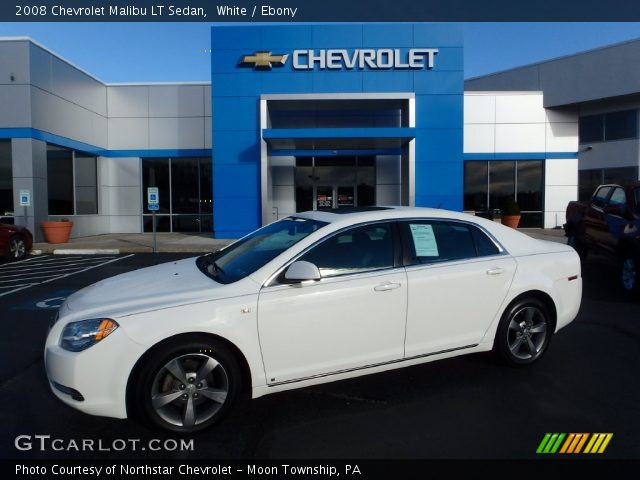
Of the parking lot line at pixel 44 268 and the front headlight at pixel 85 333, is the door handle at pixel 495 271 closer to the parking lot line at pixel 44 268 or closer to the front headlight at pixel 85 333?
the front headlight at pixel 85 333

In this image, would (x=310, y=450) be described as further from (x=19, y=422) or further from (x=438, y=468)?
(x=19, y=422)

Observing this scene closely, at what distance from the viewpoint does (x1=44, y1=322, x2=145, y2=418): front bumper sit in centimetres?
315

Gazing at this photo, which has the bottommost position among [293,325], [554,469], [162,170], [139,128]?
[554,469]

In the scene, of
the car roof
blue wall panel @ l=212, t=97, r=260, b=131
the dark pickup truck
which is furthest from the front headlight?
blue wall panel @ l=212, t=97, r=260, b=131

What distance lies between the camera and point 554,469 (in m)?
3.00

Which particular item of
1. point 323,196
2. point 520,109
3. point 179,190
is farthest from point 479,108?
point 179,190

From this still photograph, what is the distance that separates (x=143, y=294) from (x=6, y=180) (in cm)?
1735

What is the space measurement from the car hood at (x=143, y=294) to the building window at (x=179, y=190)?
62.7 feet

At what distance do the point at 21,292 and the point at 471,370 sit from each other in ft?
25.5

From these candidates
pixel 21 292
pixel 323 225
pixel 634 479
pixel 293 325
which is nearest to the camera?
pixel 634 479

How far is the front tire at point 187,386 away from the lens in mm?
3227

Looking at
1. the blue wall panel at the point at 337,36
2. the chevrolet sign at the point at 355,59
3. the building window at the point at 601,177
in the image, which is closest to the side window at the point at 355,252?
the chevrolet sign at the point at 355,59

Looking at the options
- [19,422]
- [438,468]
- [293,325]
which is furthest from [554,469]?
[19,422]

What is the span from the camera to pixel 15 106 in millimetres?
16875
